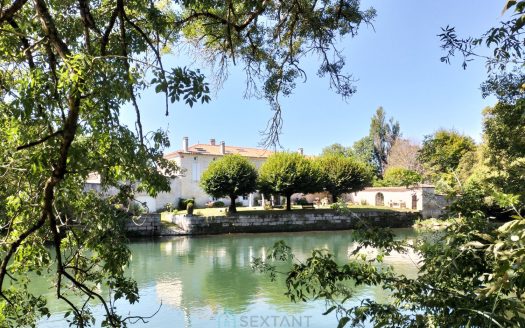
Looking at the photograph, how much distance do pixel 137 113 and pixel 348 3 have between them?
348cm

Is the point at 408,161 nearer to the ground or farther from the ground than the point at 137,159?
farther from the ground

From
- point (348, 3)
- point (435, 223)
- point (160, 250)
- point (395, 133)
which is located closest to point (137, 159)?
point (435, 223)

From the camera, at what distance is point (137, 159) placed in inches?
85.7

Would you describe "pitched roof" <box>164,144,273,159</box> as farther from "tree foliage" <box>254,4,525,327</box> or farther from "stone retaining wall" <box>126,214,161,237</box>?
"tree foliage" <box>254,4,525,327</box>

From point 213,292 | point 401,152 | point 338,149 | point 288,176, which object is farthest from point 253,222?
point 338,149

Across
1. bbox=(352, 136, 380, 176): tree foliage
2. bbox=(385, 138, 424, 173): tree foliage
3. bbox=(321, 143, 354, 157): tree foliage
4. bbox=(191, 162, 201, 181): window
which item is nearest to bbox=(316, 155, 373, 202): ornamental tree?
bbox=(191, 162, 201, 181): window

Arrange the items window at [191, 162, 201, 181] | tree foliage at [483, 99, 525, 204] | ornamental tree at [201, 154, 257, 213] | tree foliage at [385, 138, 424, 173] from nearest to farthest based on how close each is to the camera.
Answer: tree foliage at [483, 99, 525, 204], ornamental tree at [201, 154, 257, 213], window at [191, 162, 201, 181], tree foliage at [385, 138, 424, 173]

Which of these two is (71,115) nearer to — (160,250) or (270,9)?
(270,9)

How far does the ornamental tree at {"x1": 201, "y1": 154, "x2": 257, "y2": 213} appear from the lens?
24812 millimetres

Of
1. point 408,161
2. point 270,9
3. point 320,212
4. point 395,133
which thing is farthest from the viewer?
point 395,133

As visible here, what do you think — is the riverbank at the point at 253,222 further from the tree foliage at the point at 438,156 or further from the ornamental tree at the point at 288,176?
the tree foliage at the point at 438,156

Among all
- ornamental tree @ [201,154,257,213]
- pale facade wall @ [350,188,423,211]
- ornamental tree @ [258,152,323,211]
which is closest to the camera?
ornamental tree @ [201,154,257,213]

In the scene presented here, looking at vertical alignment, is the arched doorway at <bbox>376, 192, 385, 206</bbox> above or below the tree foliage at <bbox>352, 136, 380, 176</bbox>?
below

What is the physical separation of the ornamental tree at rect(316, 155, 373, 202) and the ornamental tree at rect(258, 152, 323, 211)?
1.46 m
